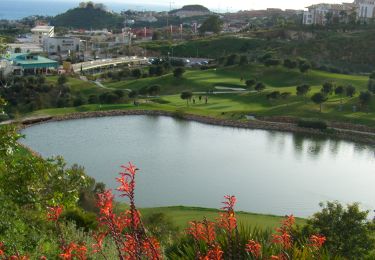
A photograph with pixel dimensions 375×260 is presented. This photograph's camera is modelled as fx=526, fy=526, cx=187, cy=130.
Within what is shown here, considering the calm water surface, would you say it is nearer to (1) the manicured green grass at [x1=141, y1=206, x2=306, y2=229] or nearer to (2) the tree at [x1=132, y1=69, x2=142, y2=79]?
(1) the manicured green grass at [x1=141, y1=206, x2=306, y2=229]

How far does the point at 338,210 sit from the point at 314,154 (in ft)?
49.9

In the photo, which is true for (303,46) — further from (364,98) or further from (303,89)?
(364,98)

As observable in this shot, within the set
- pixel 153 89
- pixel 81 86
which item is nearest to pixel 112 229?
pixel 153 89

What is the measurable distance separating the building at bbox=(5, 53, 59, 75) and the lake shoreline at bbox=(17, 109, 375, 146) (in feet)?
53.5

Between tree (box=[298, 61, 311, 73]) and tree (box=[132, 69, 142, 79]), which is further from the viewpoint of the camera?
tree (box=[132, 69, 142, 79])

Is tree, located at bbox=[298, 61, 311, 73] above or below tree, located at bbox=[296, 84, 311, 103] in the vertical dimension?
above

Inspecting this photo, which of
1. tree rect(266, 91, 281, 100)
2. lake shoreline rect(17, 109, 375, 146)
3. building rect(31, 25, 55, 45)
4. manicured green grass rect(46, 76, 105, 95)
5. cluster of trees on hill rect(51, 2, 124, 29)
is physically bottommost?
lake shoreline rect(17, 109, 375, 146)

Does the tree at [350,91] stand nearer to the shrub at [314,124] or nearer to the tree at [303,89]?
the tree at [303,89]

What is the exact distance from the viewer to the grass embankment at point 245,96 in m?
31.2

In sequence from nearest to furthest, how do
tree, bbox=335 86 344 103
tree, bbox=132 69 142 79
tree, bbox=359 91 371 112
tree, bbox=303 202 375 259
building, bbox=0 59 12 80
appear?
tree, bbox=303 202 375 259 < tree, bbox=359 91 371 112 < tree, bbox=335 86 344 103 < building, bbox=0 59 12 80 < tree, bbox=132 69 142 79

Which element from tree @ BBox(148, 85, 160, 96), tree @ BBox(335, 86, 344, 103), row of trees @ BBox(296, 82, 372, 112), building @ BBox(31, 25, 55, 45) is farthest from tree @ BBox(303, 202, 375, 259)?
building @ BBox(31, 25, 55, 45)

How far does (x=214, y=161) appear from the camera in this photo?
2266 centimetres

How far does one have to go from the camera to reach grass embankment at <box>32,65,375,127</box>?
31203 millimetres

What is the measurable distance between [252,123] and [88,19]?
96804 millimetres
